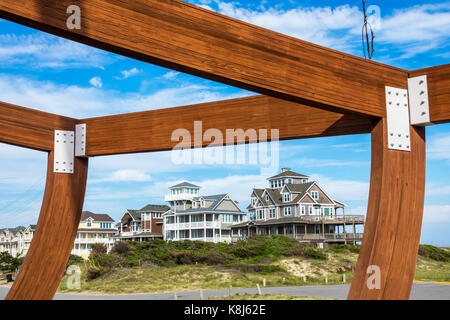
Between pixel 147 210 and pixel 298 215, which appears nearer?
pixel 298 215

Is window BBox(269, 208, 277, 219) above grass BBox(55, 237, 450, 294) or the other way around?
above

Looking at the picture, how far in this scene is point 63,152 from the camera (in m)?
3.71

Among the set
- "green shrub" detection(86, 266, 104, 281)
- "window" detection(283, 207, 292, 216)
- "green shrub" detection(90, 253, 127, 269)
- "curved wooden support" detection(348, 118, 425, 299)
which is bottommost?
"green shrub" detection(86, 266, 104, 281)

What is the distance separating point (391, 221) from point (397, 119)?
1.95ft

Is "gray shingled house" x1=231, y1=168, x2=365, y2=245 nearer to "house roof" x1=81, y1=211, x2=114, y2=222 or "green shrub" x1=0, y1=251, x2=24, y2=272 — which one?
"house roof" x1=81, y1=211, x2=114, y2=222

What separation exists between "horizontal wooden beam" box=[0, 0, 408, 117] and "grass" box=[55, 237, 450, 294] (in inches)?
565

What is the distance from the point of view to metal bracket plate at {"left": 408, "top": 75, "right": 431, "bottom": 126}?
2473 mm

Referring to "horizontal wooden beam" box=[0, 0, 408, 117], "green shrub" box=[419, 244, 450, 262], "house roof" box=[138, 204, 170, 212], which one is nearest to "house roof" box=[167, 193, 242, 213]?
"house roof" box=[138, 204, 170, 212]

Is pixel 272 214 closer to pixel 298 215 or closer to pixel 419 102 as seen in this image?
pixel 298 215

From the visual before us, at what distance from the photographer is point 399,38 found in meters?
4.19

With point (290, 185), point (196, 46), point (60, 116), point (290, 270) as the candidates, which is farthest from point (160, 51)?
point (290, 185)

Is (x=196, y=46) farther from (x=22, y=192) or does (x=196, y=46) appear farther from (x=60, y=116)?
(x=22, y=192)

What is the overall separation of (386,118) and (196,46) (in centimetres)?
117

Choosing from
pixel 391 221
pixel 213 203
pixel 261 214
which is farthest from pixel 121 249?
pixel 391 221
